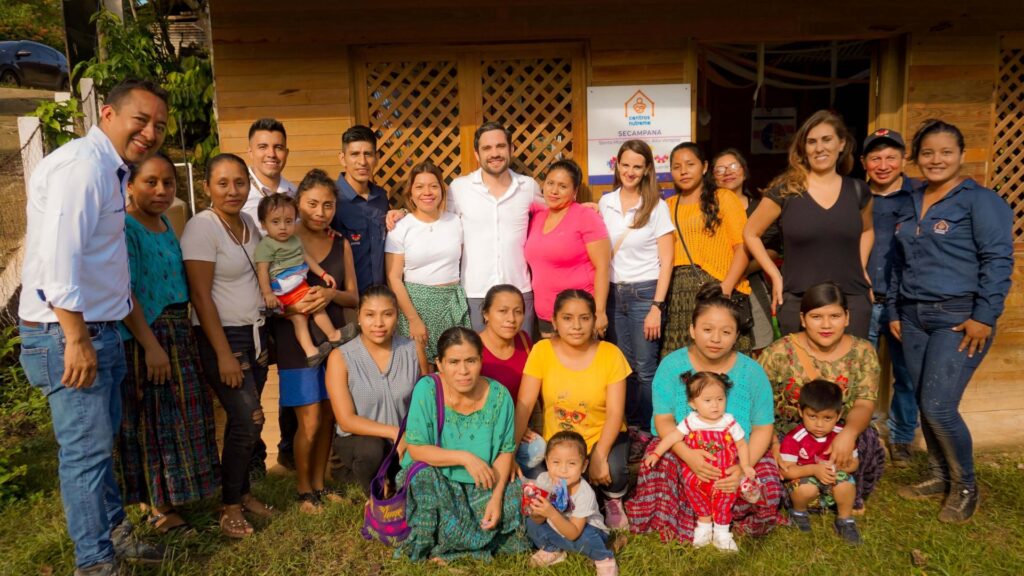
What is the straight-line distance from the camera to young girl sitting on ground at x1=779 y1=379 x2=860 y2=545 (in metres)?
3.31

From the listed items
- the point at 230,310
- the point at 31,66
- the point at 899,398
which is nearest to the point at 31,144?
the point at 230,310

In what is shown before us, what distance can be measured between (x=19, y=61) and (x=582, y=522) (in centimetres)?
1956

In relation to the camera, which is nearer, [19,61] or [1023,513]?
[1023,513]

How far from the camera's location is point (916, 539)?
3307 millimetres

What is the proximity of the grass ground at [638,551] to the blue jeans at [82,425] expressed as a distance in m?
0.35

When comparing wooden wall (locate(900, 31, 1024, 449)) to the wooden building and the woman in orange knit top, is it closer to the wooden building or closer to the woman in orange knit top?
the wooden building

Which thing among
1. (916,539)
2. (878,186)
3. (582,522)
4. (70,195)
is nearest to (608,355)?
(582,522)

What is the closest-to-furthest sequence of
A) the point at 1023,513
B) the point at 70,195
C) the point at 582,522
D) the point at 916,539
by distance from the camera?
the point at 70,195, the point at 582,522, the point at 916,539, the point at 1023,513

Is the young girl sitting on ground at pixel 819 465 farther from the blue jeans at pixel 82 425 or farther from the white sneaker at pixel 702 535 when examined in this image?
the blue jeans at pixel 82 425

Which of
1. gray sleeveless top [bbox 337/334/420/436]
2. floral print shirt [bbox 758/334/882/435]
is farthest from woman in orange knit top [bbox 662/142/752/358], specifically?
gray sleeveless top [bbox 337/334/420/436]

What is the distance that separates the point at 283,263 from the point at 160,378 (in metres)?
0.75

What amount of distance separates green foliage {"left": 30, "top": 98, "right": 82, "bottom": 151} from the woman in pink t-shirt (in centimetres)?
424

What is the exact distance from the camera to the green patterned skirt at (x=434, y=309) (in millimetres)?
3871

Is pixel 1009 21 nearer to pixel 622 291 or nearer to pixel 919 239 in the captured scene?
pixel 919 239
